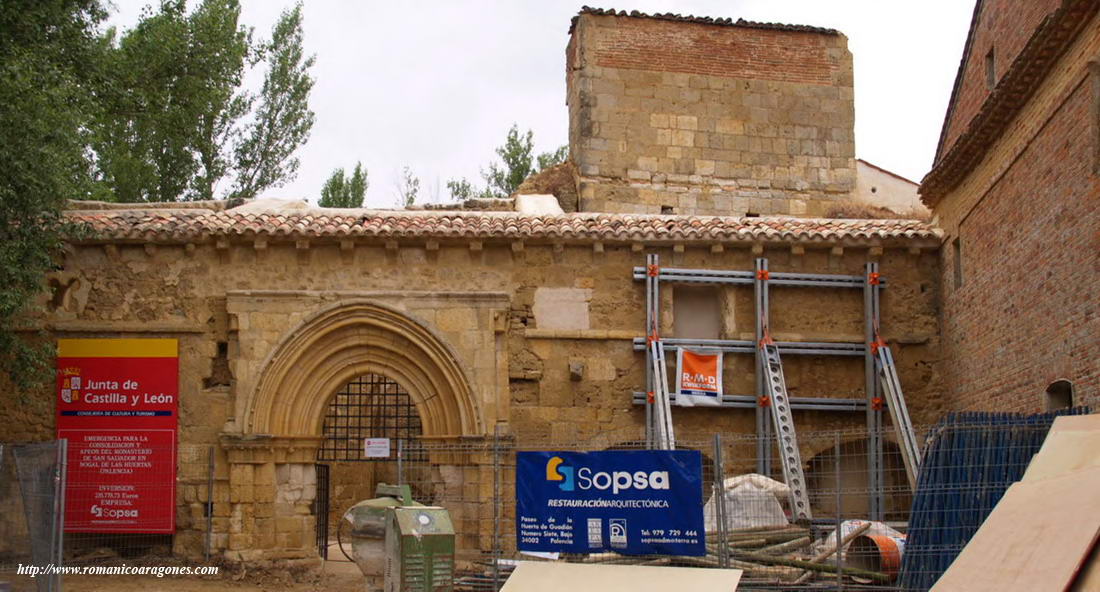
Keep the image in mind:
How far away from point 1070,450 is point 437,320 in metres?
9.69

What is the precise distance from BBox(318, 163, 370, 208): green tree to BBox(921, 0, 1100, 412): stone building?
2006 cm

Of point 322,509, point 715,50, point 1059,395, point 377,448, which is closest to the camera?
point 1059,395

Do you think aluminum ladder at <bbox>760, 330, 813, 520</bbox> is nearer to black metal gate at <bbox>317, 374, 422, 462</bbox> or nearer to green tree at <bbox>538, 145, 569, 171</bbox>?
black metal gate at <bbox>317, 374, 422, 462</bbox>

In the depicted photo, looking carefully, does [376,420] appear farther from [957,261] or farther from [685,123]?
[957,261]

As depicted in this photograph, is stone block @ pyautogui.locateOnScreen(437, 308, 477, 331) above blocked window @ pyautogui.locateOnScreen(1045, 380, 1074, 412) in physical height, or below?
above

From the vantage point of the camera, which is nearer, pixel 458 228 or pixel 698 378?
pixel 458 228

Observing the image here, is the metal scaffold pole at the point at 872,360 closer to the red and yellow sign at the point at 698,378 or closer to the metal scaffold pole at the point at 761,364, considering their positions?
the metal scaffold pole at the point at 761,364

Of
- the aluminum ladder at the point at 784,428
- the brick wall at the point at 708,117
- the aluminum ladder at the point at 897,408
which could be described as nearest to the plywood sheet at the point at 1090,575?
the aluminum ladder at the point at 784,428

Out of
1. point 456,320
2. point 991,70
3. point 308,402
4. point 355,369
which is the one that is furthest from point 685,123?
point 308,402

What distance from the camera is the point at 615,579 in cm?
748

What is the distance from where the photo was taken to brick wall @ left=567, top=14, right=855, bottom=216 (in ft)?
65.4

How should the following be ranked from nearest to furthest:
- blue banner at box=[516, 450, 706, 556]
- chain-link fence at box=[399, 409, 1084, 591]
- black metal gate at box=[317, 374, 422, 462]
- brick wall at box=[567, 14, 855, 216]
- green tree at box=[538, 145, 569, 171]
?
chain-link fence at box=[399, 409, 1084, 591]
blue banner at box=[516, 450, 706, 556]
black metal gate at box=[317, 374, 422, 462]
brick wall at box=[567, 14, 855, 216]
green tree at box=[538, 145, 569, 171]

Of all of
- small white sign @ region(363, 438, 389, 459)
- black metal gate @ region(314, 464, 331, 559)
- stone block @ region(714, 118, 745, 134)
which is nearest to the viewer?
small white sign @ region(363, 438, 389, 459)

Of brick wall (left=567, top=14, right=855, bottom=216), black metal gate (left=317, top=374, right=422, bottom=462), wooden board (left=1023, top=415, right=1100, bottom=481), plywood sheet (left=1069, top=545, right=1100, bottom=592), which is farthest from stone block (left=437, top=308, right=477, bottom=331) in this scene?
plywood sheet (left=1069, top=545, right=1100, bottom=592)
